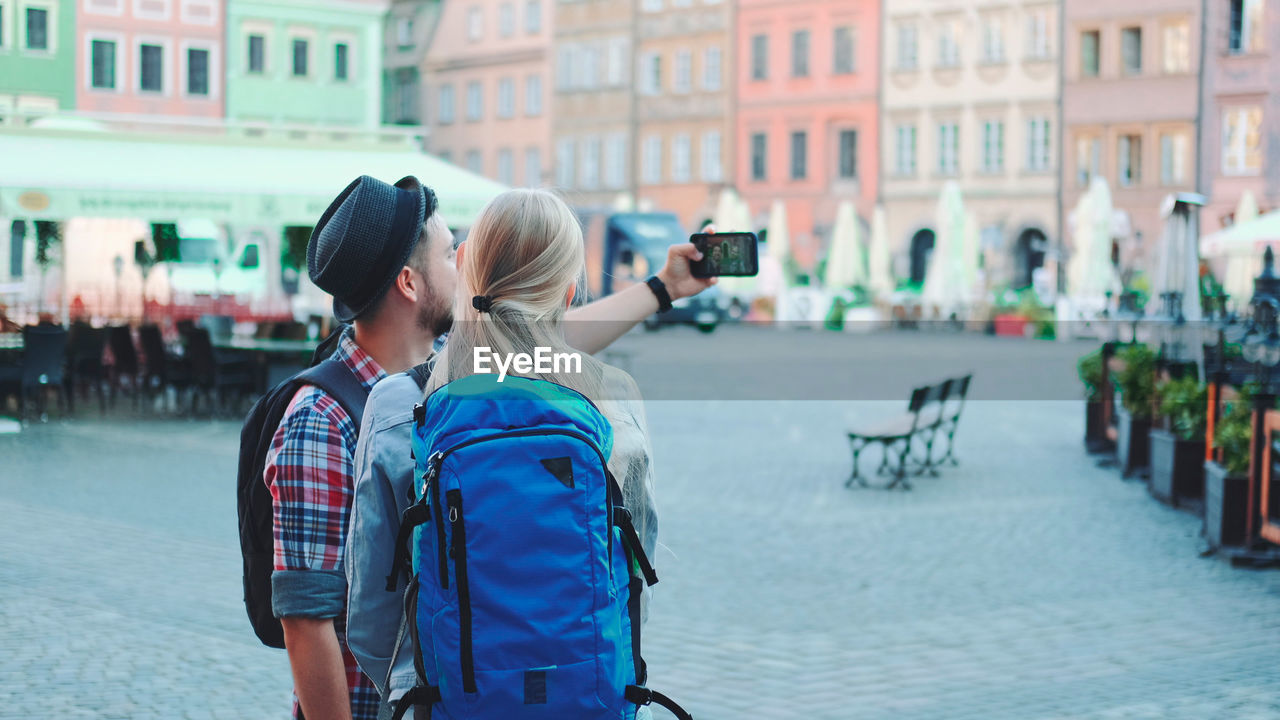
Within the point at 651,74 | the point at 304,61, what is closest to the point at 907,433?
the point at 304,61

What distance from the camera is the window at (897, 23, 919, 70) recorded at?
5319cm

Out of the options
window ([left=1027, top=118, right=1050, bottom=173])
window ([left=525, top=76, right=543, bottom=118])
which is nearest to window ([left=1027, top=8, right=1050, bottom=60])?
window ([left=1027, top=118, right=1050, bottom=173])

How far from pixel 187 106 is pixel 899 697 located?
150ft

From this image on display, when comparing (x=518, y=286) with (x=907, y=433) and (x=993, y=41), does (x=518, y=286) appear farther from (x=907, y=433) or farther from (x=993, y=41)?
(x=993, y=41)

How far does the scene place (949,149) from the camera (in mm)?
52094

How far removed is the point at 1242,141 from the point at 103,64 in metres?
30.5

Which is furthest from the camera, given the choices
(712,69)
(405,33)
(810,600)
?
(405,33)

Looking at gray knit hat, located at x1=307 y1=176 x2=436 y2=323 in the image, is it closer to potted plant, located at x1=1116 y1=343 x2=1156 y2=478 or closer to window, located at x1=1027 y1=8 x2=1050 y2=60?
potted plant, located at x1=1116 y1=343 x2=1156 y2=478

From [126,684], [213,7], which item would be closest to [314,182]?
[126,684]

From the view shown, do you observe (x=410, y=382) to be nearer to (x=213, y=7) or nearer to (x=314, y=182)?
(x=314, y=182)

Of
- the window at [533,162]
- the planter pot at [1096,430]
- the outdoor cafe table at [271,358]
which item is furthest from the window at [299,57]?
the planter pot at [1096,430]

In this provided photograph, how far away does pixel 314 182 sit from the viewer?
53.0ft

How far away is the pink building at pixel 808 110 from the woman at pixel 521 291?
51637 millimetres

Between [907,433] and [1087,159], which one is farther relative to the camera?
[1087,159]
